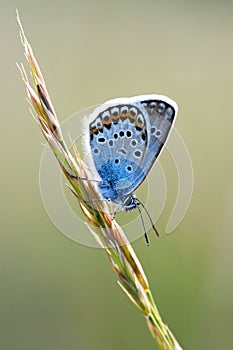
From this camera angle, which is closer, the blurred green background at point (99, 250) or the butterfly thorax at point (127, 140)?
the butterfly thorax at point (127, 140)

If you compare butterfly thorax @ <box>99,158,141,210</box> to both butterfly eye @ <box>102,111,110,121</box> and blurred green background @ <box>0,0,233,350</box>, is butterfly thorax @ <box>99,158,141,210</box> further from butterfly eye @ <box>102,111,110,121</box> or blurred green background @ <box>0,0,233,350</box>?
blurred green background @ <box>0,0,233,350</box>

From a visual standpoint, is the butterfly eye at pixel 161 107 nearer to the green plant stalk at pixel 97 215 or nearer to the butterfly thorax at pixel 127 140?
the butterfly thorax at pixel 127 140

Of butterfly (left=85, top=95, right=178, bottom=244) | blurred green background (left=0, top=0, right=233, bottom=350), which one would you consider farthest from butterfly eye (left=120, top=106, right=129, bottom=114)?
blurred green background (left=0, top=0, right=233, bottom=350)

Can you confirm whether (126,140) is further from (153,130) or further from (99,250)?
(99,250)

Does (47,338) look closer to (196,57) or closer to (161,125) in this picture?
(161,125)

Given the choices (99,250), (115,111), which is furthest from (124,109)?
(99,250)

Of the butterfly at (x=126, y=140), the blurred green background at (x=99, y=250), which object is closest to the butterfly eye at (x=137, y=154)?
the butterfly at (x=126, y=140)

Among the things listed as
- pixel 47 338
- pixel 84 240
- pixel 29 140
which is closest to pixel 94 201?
pixel 84 240
